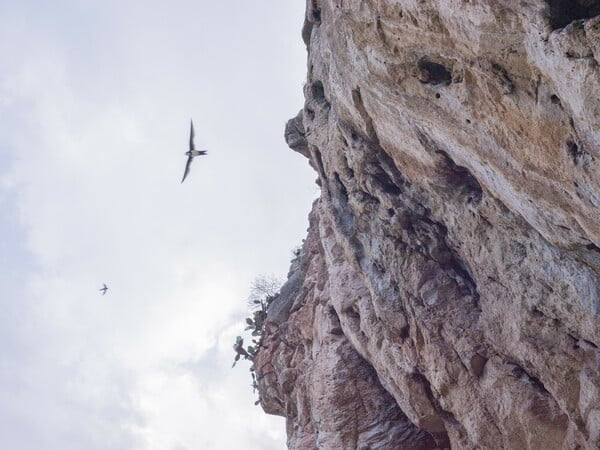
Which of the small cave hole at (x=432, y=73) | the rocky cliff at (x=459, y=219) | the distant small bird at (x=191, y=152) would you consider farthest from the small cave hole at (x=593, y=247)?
the distant small bird at (x=191, y=152)

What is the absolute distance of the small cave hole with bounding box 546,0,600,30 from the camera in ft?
18.9

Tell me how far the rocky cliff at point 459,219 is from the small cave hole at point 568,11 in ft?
0.05

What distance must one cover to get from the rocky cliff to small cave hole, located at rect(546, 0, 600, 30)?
2cm

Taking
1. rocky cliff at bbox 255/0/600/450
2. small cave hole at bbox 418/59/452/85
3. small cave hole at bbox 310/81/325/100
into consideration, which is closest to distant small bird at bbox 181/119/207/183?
rocky cliff at bbox 255/0/600/450

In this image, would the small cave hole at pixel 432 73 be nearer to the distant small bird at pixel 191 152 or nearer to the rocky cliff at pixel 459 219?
the rocky cliff at pixel 459 219

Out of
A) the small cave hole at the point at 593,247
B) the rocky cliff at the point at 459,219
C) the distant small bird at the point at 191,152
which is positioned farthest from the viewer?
the distant small bird at the point at 191,152

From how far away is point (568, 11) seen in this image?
584 cm

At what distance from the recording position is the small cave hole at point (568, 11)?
5.77 metres

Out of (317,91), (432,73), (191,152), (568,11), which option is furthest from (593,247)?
(191,152)

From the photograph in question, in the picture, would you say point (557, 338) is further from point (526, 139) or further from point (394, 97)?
point (394, 97)

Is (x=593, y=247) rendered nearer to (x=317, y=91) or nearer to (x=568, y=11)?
(x=568, y=11)

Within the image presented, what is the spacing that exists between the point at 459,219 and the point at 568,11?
4.56 metres

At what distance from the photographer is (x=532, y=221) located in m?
7.63

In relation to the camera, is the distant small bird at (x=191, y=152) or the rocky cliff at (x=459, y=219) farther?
the distant small bird at (x=191, y=152)
